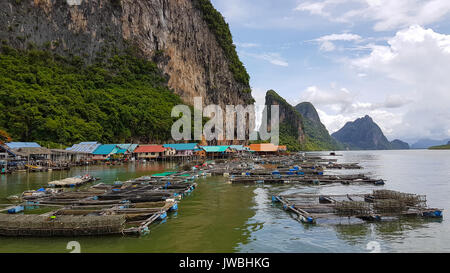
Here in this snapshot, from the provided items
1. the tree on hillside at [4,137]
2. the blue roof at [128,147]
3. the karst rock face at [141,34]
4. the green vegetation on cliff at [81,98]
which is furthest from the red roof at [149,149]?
the karst rock face at [141,34]

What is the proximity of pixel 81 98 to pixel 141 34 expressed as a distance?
123ft

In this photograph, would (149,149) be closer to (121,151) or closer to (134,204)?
(121,151)

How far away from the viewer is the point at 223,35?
142 meters

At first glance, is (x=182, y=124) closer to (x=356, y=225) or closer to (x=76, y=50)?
(x=76, y=50)

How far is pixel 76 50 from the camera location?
88.6m

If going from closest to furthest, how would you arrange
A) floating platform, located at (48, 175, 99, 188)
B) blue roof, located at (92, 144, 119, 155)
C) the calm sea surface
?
the calm sea surface → floating platform, located at (48, 175, 99, 188) → blue roof, located at (92, 144, 119, 155)

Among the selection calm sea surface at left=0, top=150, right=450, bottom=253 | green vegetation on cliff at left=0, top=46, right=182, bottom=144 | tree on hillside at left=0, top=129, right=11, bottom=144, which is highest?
green vegetation on cliff at left=0, top=46, right=182, bottom=144

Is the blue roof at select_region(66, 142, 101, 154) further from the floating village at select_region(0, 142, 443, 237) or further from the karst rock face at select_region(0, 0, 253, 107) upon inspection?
the karst rock face at select_region(0, 0, 253, 107)

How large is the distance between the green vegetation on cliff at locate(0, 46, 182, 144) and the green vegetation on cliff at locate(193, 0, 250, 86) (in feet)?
144

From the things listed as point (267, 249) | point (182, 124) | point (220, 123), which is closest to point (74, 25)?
point (182, 124)

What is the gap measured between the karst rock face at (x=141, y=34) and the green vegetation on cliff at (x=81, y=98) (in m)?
4.55

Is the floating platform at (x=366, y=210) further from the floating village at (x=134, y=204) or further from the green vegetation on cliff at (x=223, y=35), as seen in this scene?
the green vegetation on cliff at (x=223, y=35)

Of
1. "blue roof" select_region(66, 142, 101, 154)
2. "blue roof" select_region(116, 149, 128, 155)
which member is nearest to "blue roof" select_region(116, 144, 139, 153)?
"blue roof" select_region(116, 149, 128, 155)

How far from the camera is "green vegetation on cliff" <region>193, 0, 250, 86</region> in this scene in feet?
427
